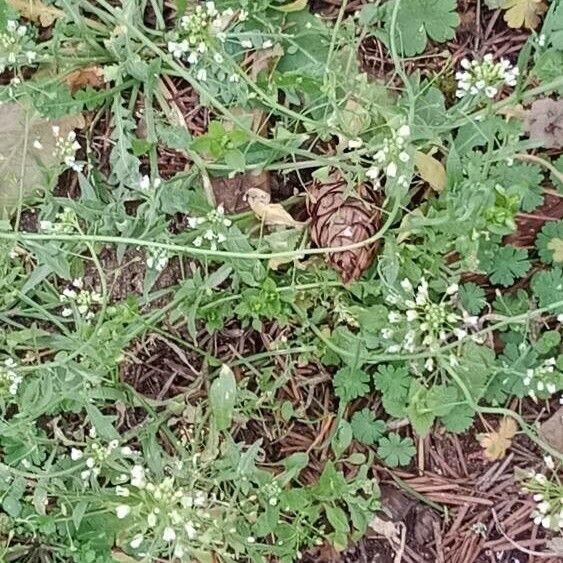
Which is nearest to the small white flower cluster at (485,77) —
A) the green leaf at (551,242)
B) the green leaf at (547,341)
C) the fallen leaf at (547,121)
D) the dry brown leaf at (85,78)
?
the fallen leaf at (547,121)

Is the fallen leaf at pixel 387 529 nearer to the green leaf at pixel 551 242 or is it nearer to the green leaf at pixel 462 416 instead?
the green leaf at pixel 462 416

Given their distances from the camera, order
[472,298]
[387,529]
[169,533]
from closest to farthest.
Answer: [169,533], [472,298], [387,529]

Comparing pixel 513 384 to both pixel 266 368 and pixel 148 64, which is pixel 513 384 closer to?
pixel 266 368

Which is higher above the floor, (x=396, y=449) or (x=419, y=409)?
(x=419, y=409)

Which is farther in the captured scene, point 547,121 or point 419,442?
point 419,442

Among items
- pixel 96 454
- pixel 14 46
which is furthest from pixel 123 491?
pixel 14 46

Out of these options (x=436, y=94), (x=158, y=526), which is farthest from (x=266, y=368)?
(x=436, y=94)

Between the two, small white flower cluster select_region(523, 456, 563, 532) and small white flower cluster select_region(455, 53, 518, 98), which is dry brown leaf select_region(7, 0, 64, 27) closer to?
small white flower cluster select_region(455, 53, 518, 98)

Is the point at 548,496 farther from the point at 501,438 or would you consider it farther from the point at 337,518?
the point at 337,518
